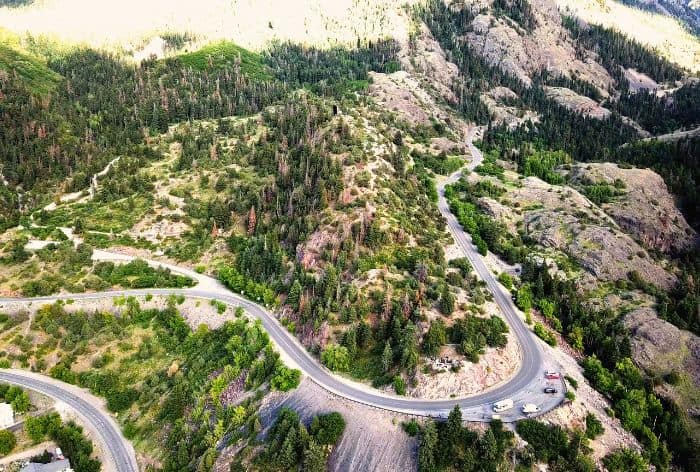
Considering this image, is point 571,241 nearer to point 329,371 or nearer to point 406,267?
point 406,267

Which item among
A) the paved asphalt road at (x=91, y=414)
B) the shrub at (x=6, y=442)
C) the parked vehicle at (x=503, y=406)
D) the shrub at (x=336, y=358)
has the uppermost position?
the parked vehicle at (x=503, y=406)

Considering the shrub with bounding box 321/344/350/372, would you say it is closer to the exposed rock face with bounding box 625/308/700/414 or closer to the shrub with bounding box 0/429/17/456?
the shrub with bounding box 0/429/17/456

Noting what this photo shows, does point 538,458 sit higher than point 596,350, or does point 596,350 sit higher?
point 538,458

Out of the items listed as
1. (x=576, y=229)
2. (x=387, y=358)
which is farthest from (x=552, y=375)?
(x=576, y=229)

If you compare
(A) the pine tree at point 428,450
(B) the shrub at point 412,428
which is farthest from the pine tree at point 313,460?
(A) the pine tree at point 428,450

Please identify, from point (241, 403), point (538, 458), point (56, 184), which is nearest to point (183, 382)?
point (241, 403)

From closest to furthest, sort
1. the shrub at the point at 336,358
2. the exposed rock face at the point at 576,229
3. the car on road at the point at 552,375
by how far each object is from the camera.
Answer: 1. the car on road at the point at 552,375
2. the shrub at the point at 336,358
3. the exposed rock face at the point at 576,229

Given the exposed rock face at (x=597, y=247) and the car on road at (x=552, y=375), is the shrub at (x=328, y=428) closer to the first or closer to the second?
the car on road at (x=552, y=375)
